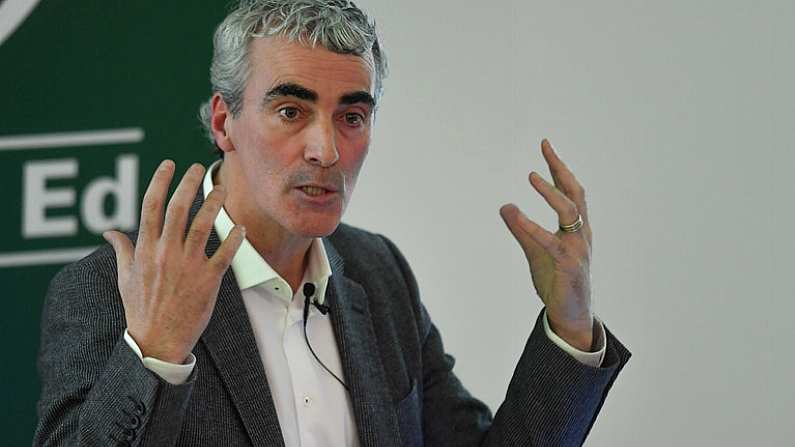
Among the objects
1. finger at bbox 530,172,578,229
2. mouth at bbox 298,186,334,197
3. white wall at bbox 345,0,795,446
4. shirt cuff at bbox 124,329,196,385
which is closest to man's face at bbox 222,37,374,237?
mouth at bbox 298,186,334,197

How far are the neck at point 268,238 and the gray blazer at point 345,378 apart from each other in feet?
0.22

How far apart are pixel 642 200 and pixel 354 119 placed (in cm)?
110

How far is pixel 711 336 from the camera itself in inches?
120

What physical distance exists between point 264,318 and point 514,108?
1140mm

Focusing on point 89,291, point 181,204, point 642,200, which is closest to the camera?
point 181,204

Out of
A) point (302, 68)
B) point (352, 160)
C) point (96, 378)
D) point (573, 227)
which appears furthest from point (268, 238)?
point (573, 227)

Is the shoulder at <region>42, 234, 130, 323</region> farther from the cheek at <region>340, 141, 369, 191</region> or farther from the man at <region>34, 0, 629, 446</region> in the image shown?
the cheek at <region>340, 141, 369, 191</region>

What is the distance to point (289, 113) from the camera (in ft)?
7.09

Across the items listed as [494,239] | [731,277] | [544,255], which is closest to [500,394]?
[494,239]

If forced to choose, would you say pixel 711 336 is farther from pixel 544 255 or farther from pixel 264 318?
pixel 264 318

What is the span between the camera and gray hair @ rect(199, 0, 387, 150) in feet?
7.17

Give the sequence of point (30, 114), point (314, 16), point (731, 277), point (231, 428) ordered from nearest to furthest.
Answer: point (231, 428)
point (314, 16)
point (30, 114)
point (731, 277)

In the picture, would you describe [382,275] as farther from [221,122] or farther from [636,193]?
[636,193]

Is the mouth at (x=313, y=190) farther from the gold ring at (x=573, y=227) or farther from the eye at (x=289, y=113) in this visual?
→ the gold ring at (x=573, y=227)
